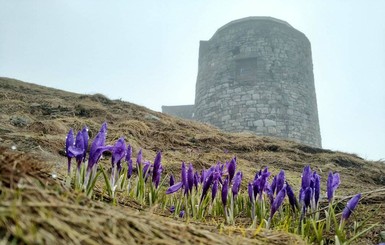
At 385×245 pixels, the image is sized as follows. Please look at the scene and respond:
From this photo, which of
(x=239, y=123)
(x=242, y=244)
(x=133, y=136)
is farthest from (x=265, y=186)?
(x=239, y=123)

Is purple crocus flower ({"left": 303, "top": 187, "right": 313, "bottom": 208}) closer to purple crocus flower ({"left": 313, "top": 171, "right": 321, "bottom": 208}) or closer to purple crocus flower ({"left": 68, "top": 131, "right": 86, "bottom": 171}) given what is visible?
purple crocus flower ({"left": 313, "top": 171, "right": 321, "bottom": 208})

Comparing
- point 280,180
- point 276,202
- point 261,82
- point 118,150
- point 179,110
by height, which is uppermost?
point 261,82

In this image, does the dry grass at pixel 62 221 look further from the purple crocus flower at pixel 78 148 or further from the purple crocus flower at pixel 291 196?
the purple crocus flower at pixel 291 196

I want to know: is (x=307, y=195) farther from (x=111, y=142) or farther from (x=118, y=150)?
(x=111, y=142)

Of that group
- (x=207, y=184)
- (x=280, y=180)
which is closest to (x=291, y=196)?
(x=280, y=180)

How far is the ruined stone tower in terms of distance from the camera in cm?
1332

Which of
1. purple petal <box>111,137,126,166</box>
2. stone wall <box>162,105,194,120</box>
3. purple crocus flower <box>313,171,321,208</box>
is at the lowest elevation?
purple crocus flower <box>313,171,321,208</box>

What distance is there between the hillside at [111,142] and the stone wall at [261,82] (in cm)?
626

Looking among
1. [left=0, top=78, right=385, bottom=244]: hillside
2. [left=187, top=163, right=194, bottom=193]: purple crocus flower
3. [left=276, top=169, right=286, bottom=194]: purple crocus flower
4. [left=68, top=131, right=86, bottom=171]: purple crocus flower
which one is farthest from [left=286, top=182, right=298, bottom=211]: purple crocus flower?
[left=68, top=131, right=86, bottom=171]: purple crocus flower

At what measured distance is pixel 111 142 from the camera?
4.27 metres

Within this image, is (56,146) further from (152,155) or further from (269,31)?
(269,31)

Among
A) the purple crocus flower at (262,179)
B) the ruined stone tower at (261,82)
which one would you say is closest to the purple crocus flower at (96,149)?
the purple crocus flower at (262,179)

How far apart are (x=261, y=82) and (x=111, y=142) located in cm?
1024

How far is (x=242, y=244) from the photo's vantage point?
115 cm
